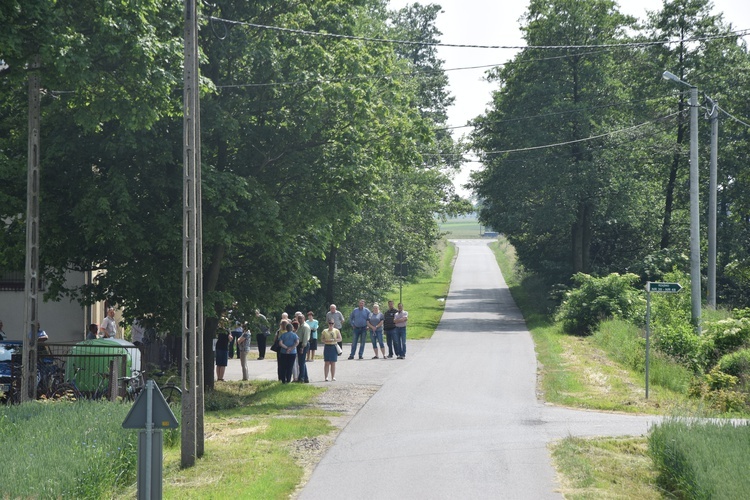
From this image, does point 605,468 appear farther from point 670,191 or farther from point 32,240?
point 670,191

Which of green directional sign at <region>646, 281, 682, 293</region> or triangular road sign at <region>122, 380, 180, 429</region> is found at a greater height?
green directional sign at <region>646, 281, 682, 293</region>

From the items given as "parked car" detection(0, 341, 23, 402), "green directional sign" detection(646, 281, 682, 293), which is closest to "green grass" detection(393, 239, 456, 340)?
"green directional sign" detection(646, 281, 682, 293)

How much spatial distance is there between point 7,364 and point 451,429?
28.4 ft

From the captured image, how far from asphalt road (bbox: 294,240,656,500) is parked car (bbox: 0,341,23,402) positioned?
6229mm

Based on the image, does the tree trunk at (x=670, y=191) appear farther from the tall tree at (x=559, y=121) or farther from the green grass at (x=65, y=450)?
the green grass at (x=65, y=450)

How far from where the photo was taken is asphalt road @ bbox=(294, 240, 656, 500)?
12.0m

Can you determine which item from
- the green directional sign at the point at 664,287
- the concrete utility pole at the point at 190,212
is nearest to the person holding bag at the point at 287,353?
the green directional sign at the point at 664,287

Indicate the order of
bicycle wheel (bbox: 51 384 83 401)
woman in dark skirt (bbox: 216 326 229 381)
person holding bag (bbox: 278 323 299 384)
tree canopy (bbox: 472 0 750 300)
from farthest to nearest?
tree canopy (bbox: 472 0 750 300)
woman in dark skirt (bbox: 216 326 229 381)
person holding bag (bbox: 278 323 299 384)
bicycle wheel (bbox: 51 384 83 401)

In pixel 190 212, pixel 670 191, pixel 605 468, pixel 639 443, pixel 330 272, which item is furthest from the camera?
pixel 670 191

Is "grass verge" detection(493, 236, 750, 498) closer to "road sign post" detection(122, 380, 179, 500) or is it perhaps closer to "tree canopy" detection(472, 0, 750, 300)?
"road sign post" detection(122, 380, 179, 500)

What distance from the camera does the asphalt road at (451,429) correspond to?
12.0 meters

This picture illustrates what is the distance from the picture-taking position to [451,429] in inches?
645

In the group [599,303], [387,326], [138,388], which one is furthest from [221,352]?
[599,303]

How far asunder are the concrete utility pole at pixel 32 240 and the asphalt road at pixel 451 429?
17.0ft
